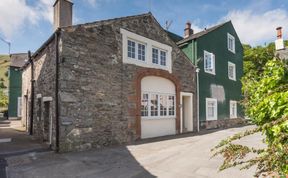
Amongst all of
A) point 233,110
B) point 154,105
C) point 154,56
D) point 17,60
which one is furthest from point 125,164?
point 17,60

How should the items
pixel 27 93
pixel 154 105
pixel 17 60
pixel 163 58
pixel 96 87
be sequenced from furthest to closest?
pixel 17 60, pixel 27 93, pixel 163 58, pixel 154 105, pixel 96 87

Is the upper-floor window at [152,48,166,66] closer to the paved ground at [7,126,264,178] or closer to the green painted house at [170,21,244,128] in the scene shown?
the green painted house at [170,21,244,128]

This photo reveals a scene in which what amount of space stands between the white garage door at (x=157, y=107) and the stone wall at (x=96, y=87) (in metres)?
0.94

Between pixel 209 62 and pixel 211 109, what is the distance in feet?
12.0

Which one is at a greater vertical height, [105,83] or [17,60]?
[17,60]

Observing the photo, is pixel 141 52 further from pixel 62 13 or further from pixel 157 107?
pixel 62 13

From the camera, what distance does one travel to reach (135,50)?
451 inches

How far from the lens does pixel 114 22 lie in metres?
10.4

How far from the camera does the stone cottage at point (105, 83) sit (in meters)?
8.60

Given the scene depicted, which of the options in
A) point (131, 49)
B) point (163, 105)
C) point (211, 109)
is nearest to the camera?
point (131, 49)

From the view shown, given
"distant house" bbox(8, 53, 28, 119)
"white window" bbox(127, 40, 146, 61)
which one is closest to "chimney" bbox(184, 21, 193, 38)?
"white window" bbox(127, 40, 146, 61)

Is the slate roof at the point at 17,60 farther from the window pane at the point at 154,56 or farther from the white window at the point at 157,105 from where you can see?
the white window at the point at 157,105

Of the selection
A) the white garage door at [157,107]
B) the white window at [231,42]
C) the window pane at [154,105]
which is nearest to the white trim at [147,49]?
the white garage door at [157,107]

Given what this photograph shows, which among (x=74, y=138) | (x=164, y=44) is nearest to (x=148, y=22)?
(x=164, y=44)
